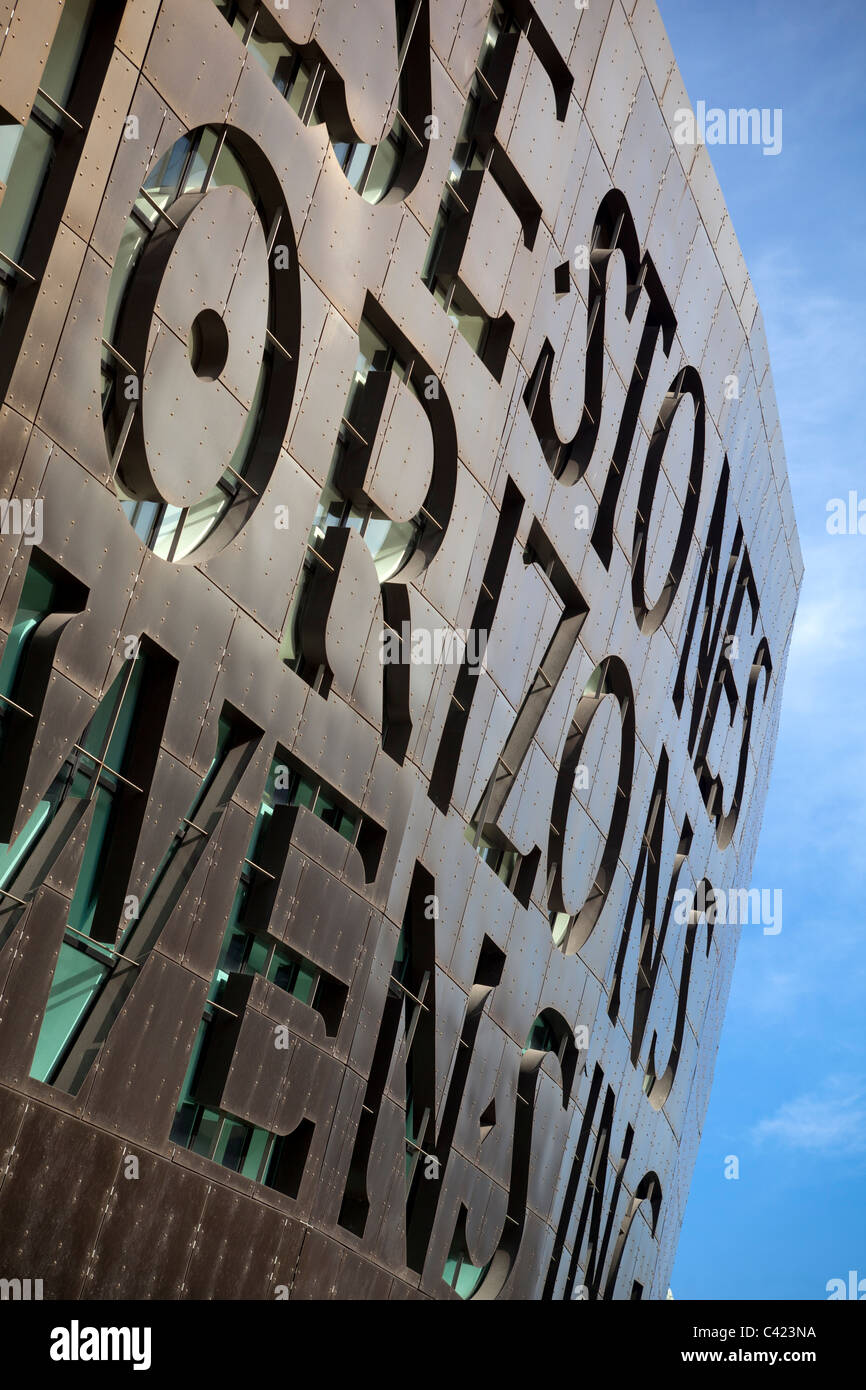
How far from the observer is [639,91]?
1242 inches

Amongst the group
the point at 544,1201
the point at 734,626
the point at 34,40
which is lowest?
the point at 544,1201

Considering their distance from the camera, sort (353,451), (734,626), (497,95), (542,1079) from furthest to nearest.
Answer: (734,626)
(542,1079)
(497,95)
(353,451)

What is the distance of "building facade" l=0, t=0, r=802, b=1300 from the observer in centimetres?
1659

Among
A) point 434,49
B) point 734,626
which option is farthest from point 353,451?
point 734,626

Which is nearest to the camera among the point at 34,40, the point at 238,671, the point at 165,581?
the point at 34,40

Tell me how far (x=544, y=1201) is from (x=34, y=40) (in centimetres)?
2336

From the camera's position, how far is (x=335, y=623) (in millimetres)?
21719

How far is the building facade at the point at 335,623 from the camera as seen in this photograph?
54.4 ft

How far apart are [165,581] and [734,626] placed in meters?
27.9

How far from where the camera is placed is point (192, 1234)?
62.6 ft

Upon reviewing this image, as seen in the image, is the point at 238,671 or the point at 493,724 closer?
the point at 238,671

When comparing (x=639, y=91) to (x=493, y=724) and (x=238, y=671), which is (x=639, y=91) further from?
(x=238, y=671)

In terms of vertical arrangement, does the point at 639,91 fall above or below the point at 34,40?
above
